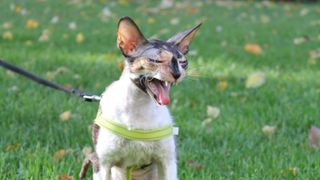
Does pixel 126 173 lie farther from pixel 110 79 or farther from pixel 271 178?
pixel 110 79

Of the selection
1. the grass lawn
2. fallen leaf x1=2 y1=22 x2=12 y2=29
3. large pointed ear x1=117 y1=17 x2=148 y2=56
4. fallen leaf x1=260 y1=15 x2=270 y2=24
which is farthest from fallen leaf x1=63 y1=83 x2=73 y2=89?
fallen leaf x1=260 y1=15 x2=270 y2=24

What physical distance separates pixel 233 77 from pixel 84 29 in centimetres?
324

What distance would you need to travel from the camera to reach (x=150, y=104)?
2492mm

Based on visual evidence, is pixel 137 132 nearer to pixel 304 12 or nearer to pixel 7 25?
pixel 7 25

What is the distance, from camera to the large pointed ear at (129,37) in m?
2.38

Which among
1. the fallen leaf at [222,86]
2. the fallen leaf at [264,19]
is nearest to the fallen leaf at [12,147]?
the fallen leaf at [222,86]

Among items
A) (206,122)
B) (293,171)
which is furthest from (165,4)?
(293,171)

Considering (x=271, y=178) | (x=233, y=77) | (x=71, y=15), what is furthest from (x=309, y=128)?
(x=71, y=15)

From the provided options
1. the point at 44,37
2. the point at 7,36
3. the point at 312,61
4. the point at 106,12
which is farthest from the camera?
the point at 106,12

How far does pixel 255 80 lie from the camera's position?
5.33m

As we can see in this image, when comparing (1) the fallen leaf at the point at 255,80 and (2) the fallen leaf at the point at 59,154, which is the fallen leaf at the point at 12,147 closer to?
(2) the fallen leaf at the point at 59,154

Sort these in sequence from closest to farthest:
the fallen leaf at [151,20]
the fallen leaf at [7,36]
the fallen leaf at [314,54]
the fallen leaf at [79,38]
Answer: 1. the fallen leaf at [314,54]
2. the fallen leaf at [7,36]
3. the fallen leaf at [79,38]
4. the fallen leaf at [151,20]

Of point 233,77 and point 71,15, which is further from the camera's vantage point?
point 71,15

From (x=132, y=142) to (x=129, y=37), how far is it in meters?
0.43
